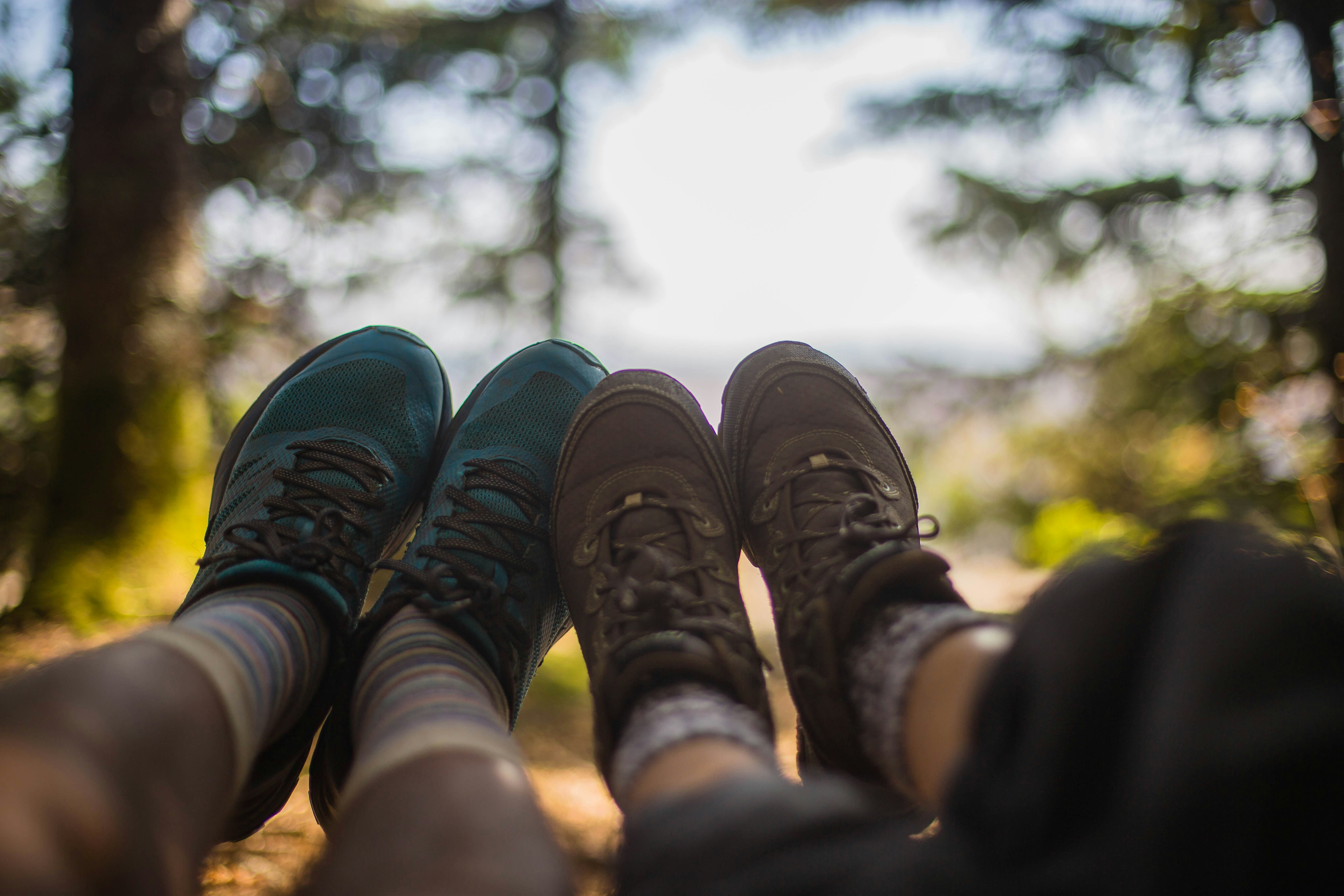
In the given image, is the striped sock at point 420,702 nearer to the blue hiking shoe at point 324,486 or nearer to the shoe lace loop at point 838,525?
the blue hiking shoe at point 324,486

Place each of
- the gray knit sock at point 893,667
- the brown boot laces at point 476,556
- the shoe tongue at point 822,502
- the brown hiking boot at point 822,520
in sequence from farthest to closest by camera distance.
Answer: the shoe tongue at point 822,502 → the brown boot laces at point 476,556 → the brown hiking boot at point 822,520 → the gray knit sock at point 893,667

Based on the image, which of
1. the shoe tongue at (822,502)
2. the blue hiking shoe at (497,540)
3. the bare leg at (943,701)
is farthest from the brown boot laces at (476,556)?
the bare leg at (943,701)

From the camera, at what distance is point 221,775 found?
2.57 feet

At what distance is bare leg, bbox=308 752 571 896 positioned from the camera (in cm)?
60

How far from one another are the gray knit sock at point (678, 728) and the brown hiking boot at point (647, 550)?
2 centimetres

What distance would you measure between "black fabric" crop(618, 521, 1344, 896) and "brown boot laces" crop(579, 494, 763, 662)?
41 cm

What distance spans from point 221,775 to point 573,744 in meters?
1.96

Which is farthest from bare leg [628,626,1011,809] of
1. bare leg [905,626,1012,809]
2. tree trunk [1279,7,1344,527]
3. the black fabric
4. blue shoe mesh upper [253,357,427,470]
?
tree trunk [1279,7,1344,527]

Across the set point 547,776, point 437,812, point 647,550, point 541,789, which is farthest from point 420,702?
point 547,776

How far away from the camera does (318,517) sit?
4.18 feet

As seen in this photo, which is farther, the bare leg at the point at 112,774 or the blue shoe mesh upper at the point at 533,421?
the blue shoe mesh upper at the point at 533,421

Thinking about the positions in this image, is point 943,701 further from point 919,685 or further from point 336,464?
point 336,464

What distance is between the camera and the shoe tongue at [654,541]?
1195mm

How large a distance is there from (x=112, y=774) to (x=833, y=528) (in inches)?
42.6
